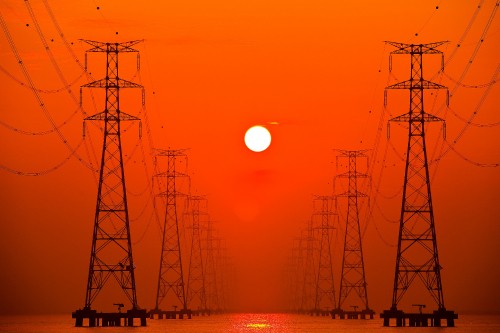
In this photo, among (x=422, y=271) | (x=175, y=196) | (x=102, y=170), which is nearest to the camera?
(x=102, y=170)

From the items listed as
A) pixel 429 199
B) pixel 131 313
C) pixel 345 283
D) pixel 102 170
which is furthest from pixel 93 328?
pixel 345 283

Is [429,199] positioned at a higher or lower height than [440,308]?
higher

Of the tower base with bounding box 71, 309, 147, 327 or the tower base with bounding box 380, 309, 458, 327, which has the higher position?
the tower base with bounding box 380, 309, 458, 327

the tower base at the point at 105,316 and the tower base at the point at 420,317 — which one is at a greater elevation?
the tower base at the point at 420,317

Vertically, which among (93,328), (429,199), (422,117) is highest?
(422,117)

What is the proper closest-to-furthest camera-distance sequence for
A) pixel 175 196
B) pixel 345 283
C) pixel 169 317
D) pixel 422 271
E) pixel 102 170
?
1. pixel 102 170
2. pixel 422 271
3. pixel 175 196
4. pixel 345 283
5. pixel 169 317

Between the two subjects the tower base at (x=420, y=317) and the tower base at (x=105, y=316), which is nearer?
the tower base at (x=105, y=316)

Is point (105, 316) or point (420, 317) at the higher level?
point (420, 317)

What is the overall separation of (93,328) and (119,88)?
19693 mm

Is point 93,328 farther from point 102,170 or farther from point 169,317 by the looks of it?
point 169,317

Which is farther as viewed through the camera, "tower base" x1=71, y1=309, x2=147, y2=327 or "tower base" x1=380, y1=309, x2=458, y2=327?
"tower base" x1=380, y1=309, x2=458, y2=327

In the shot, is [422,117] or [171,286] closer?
[422,117]

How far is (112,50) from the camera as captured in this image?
3718 inches

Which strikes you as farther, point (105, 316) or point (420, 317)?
point (420, 317)
